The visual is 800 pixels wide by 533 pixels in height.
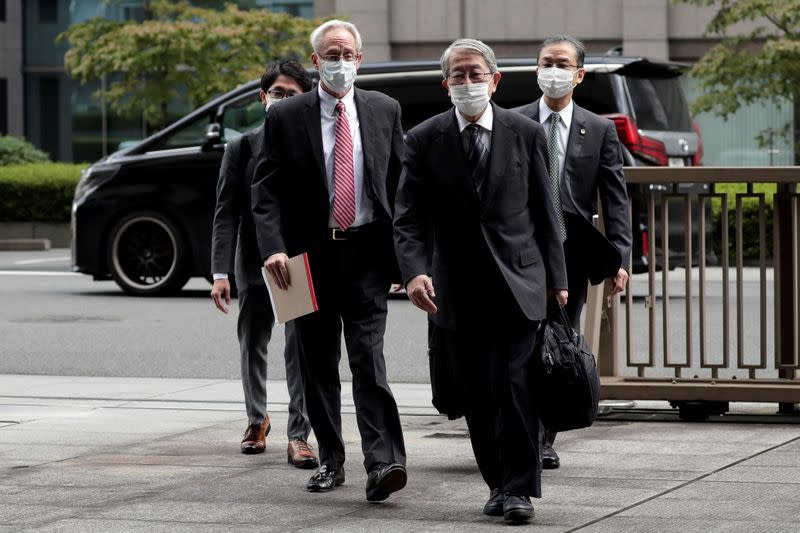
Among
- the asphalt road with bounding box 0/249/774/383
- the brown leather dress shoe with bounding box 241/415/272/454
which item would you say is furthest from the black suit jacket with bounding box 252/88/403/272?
the asphalt road with bounding box 0/249/774/383

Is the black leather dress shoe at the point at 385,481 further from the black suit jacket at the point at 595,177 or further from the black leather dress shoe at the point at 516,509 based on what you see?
the black suit jacket at the point at 595,177

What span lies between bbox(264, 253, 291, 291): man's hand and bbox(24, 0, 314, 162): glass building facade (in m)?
33.3

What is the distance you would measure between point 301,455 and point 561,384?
145 cm

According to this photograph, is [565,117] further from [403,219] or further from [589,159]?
[403,219]

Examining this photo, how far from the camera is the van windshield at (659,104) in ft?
50.9

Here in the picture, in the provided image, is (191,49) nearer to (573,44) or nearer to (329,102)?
(573,44)

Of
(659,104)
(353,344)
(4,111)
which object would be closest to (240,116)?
(659,104)

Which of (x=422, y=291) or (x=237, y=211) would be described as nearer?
(x=422, y=291)

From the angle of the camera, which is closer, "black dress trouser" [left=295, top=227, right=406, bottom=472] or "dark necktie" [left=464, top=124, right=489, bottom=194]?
"dark necktie" [left=464, top=124, right=489, bottom=194]

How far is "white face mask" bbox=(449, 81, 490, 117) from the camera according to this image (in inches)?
229

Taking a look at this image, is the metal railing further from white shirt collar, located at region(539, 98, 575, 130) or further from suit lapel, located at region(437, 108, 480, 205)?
suit lapel, located at region(437, 108, 480, 205)

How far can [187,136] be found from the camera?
52.6 feet

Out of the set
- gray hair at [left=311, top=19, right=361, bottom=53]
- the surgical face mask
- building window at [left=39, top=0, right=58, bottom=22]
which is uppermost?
building window at [left=39, top=0, right=58, bottom=22]

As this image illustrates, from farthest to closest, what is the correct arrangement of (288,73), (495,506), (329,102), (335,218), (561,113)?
(288,73)
(561,113)
(329,102)
(335,218)
(495,506)
